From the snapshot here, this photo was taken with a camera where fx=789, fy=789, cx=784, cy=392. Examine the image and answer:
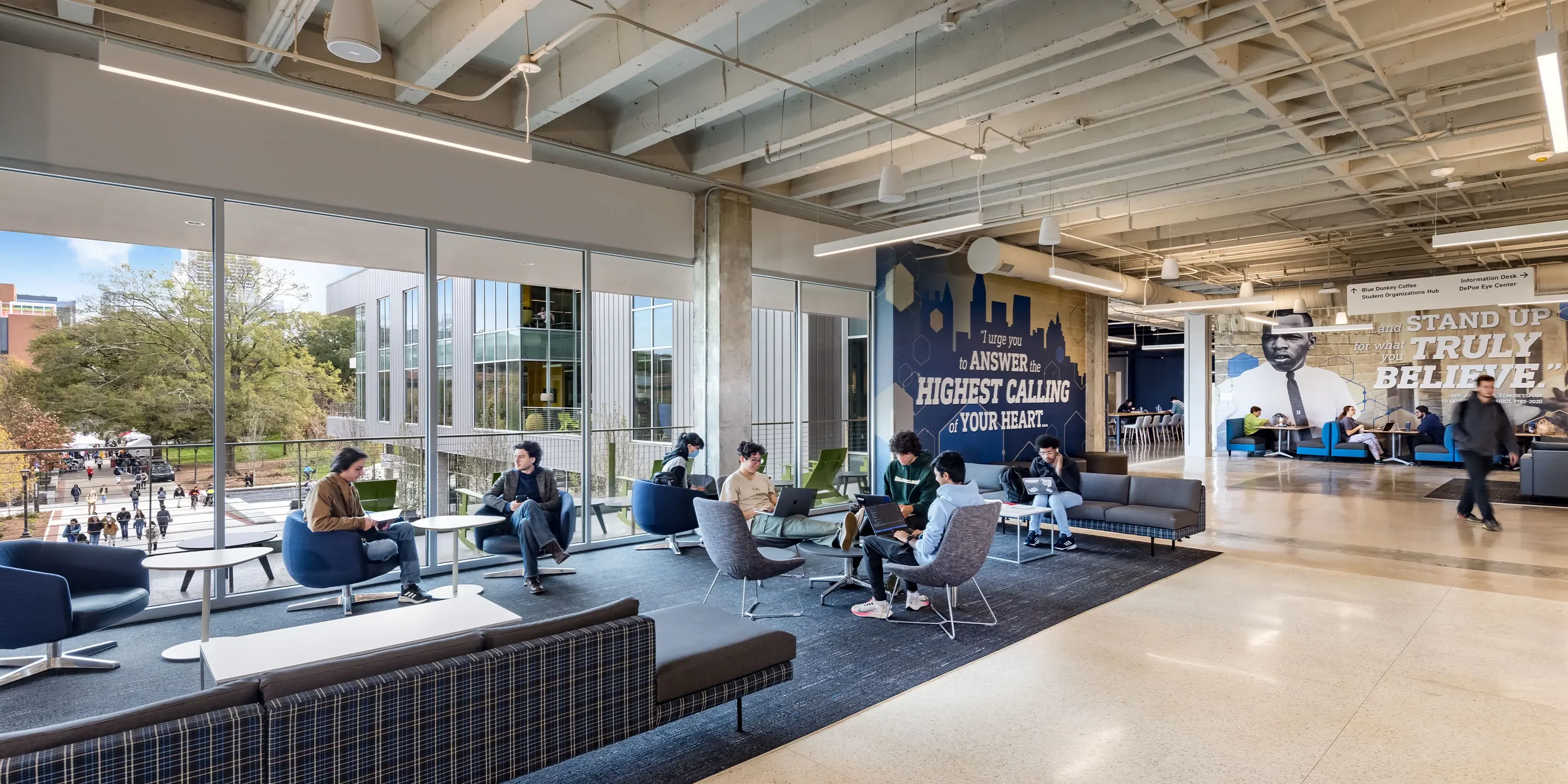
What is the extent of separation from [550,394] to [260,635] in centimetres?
438

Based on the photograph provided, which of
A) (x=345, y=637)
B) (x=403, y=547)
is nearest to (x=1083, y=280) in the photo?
(x=403, y=547)

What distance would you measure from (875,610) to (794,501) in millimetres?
957

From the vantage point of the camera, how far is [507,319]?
7.03 m

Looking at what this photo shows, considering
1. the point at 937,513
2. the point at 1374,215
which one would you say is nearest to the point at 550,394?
the point at 937,513

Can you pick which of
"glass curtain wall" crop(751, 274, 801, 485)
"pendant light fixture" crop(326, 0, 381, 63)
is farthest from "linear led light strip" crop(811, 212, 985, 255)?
"pendant light fixture" crop(326, 0, 381, 63)

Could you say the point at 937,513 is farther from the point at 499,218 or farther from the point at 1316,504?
the point at 1316,504

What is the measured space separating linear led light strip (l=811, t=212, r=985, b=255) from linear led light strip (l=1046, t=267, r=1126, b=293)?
117 inches

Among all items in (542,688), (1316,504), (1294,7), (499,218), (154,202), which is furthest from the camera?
(1316,504)

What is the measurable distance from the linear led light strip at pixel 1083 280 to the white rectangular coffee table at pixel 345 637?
28.8 ft

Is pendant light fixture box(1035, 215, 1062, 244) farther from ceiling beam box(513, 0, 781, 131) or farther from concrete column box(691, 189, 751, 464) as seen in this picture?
ceiling beam box(513, 0, 781, 131)

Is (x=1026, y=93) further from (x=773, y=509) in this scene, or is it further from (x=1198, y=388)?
(x=1198, y=388)

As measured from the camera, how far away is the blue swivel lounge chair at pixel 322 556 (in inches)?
192

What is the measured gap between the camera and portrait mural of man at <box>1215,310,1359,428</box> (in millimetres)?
16281

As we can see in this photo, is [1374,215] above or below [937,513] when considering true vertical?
above
